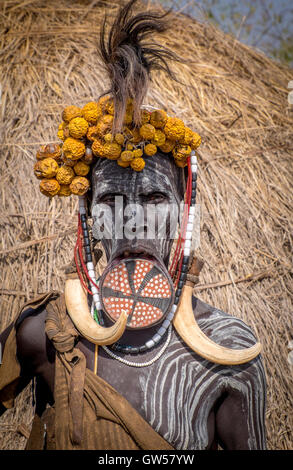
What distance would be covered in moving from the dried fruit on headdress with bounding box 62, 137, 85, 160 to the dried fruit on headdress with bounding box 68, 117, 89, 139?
0.02 m

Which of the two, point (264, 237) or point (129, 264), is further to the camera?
point (264, 237)

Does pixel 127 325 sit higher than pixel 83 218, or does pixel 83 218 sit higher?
pixel 83 218

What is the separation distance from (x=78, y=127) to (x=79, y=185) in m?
0.23

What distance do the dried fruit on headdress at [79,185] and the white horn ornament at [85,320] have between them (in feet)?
1.22

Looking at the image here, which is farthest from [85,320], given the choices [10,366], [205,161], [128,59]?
[205,161]

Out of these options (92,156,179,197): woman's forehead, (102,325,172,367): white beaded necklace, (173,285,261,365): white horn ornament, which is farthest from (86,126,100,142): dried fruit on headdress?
(102,325,172,367): white beaded necklace

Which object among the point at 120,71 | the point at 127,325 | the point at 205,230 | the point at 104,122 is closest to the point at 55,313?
the point at 127,325

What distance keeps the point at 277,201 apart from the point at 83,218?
7.10 ft

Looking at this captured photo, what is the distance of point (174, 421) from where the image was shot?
194 centimetres

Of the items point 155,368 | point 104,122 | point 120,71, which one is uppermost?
point 120,71

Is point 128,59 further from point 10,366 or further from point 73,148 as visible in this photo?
point 10,366

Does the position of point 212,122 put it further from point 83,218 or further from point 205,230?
point 83,218

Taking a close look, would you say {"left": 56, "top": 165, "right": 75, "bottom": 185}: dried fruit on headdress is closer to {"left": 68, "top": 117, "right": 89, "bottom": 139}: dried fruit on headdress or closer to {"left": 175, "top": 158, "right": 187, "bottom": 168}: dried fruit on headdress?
{"left": 68, "top": 117, "right": 89, "bottom": 139}: dried fruit on headdress

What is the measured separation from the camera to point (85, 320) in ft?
6.70
